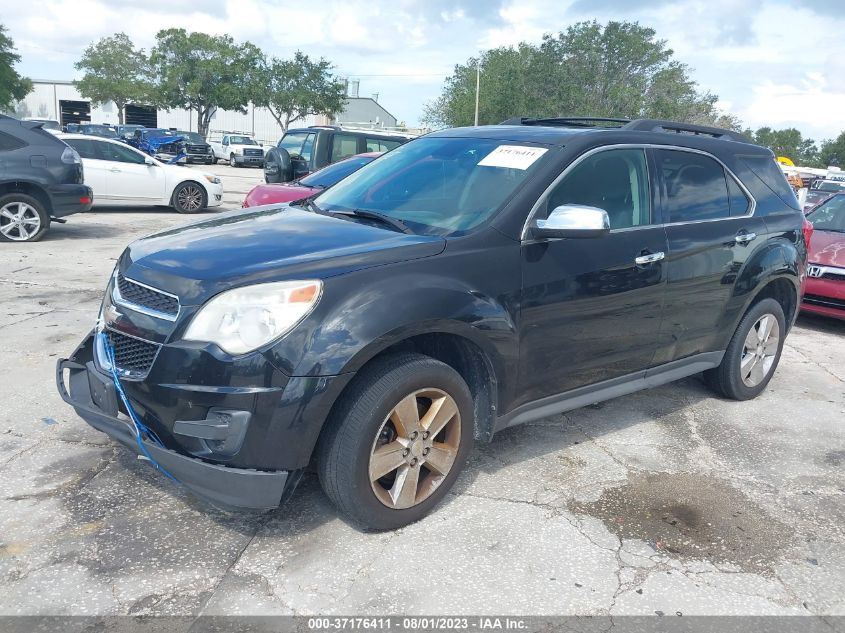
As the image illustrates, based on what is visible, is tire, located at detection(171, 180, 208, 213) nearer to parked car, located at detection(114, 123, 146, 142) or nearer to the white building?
parked car, located at detection(114, 123, 146, 142)

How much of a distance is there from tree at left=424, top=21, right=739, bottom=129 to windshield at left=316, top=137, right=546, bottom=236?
134 ft

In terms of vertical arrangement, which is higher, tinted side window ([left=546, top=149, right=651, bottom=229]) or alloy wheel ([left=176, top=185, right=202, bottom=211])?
tinted side window ([left=546, top=149, right=651, bottom=229])

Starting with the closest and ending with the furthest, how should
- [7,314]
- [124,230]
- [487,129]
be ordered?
→ [487,129]
[7,314]
[124,230]

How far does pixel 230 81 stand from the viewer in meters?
52.5

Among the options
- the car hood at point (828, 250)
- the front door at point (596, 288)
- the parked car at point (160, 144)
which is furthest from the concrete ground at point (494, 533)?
the parked car at point (160, 144)

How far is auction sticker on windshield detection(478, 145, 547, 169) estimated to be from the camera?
148 inches

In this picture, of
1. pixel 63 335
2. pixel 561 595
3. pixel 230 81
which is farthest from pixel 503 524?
pixel 230 81

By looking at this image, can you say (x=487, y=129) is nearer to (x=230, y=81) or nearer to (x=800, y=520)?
(x=800, y=520)

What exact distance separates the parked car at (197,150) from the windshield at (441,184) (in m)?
34.9

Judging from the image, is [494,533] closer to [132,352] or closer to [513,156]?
[132,352]

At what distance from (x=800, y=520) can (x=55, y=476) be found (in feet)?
12.1

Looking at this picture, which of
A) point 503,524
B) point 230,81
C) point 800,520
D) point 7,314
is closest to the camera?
point 503,524

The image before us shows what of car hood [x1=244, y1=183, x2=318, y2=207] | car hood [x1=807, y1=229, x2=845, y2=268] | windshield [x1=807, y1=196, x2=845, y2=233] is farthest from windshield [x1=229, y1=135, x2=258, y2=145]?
car hood [x1=807, y1=229, x2=845, y2=268]

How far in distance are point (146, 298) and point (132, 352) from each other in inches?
9.1
